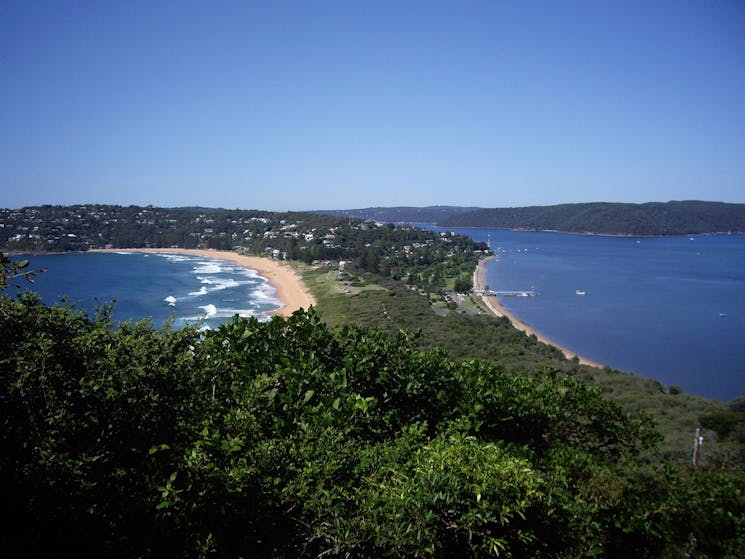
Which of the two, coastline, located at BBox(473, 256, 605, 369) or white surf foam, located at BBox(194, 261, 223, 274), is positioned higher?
white surf foam, located at BBox(194, 261, 223, 274)

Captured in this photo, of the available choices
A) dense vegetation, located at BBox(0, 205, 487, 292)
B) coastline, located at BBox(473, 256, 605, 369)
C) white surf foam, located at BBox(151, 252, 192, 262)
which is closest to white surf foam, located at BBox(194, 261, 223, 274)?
white surf foam, located at BBox(151, 252, 192, 262)

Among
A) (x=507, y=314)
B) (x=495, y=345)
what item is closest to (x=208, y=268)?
(x=507, y=314)

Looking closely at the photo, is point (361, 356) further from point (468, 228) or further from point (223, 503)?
point (468, 228)

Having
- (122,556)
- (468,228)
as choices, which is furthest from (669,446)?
(468,228)

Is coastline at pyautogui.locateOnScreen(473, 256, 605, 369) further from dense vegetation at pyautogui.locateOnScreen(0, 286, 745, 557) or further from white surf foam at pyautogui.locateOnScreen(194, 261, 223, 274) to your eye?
white surf foam at pyautogui.locateOnScreen(194, 261, 223, 274)

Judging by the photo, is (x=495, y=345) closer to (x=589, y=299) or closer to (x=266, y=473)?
(x=266, y=473)
